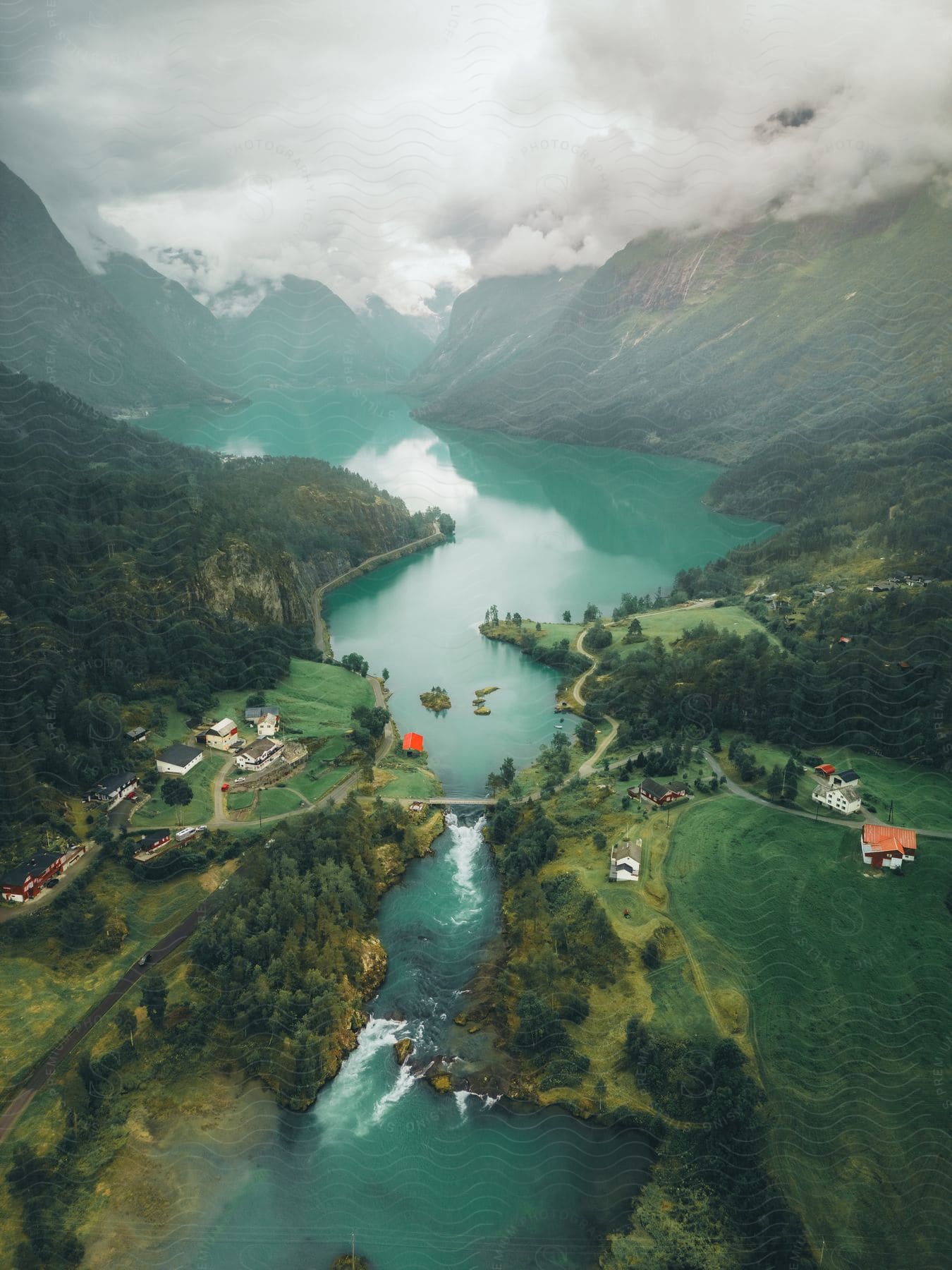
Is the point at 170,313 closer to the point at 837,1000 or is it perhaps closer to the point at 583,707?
the point at 583,707

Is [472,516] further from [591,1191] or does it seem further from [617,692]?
[591,1191]

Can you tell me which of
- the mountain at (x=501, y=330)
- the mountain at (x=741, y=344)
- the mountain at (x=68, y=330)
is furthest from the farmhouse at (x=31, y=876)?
the mountain at (x=501, y=330)

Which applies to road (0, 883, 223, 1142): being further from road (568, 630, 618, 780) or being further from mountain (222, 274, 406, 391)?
mountain (222, 274, 406, 391)

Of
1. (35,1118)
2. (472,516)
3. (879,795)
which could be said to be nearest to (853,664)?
(879,795)

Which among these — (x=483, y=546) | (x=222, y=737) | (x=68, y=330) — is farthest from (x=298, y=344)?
(x=222, y=737)

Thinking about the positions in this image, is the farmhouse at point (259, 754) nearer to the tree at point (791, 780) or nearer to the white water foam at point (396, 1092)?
the white water foam at point (396, 1092)
